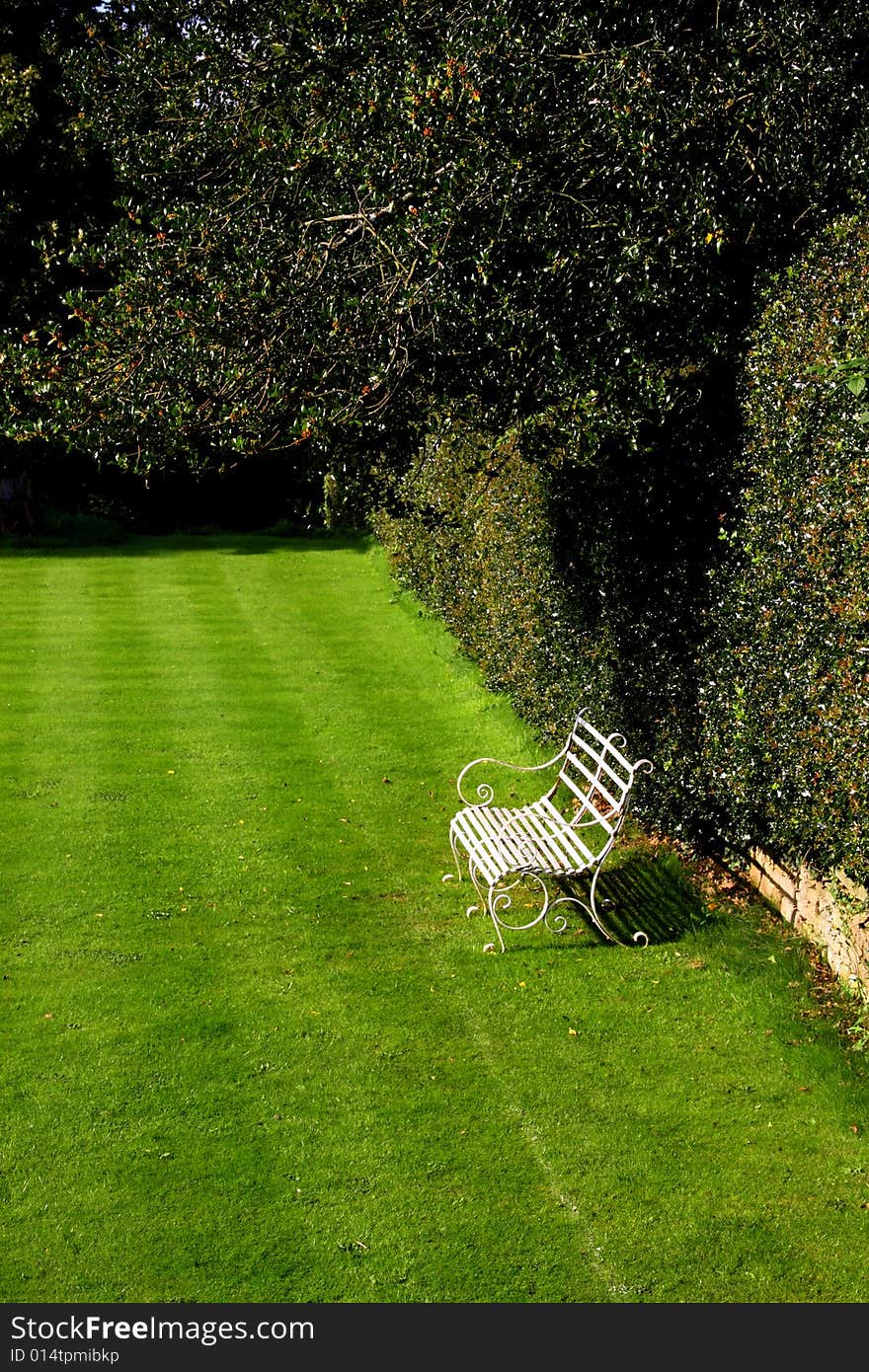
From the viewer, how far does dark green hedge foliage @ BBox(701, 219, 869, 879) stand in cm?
608

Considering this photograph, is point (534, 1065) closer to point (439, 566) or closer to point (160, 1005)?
point (160, 1005)

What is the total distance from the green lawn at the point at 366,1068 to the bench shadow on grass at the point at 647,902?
0.03 meters

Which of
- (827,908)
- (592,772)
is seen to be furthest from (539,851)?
(592,772)

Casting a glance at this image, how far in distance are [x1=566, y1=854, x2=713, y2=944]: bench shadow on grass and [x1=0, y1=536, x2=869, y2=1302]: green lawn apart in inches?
1.2

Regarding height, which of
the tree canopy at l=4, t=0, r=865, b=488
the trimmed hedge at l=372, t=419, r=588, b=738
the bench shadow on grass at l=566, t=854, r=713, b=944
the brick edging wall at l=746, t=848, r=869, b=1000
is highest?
the tree canopy at l=4, t=0, r=865, b=488

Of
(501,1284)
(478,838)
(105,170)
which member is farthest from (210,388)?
(105,170)

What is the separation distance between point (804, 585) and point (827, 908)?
199 cm

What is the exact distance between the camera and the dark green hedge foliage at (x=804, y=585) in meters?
6.08

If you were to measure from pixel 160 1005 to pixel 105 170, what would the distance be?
61.4 ft

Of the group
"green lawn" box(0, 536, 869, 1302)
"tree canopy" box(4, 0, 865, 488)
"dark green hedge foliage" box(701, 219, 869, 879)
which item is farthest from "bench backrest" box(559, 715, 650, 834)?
"tree canopy" box(4, 0, 865, 488)

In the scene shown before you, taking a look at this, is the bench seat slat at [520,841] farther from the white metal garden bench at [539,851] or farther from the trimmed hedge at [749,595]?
the trimmed hedge at [749,595]

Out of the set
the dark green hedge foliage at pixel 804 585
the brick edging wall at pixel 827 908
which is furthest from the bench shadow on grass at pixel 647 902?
the dark green hedge foliage at pixel 804 585

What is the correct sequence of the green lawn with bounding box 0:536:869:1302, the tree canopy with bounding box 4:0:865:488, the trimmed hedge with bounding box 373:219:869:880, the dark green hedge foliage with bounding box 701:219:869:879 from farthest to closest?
the tree canopy with bounding box 4:0:865:488 < the trimmed hedge with bounding box 373:219:869:880 < the dark green hedge foliage with bounding box 701:219:869:879 < the green lawn with bounding box 0:536:869:1302

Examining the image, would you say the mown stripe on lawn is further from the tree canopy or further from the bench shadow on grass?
the tree canopy
